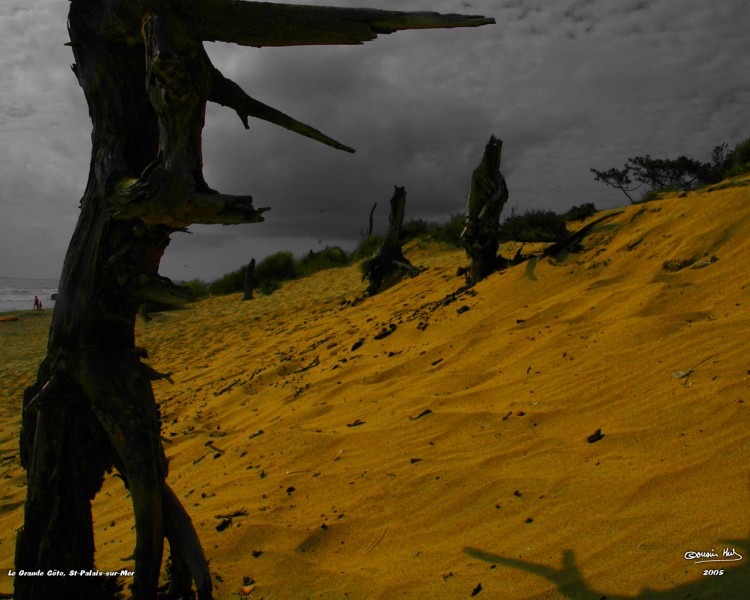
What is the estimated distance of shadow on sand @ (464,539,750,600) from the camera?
1.66 m

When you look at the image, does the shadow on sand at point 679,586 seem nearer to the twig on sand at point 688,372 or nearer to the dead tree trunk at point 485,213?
the twig on sand at point 688,372

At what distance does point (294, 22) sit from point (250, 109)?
57 cm

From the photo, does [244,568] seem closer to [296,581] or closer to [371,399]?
[296,581]

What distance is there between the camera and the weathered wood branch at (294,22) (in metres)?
1.83

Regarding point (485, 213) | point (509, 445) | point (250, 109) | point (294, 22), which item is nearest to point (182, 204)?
point (294, 22)

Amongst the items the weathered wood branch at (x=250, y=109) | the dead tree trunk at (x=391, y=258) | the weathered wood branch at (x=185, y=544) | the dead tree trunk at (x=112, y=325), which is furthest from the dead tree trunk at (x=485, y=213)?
the weathered wood branch at (x=185, y=544)

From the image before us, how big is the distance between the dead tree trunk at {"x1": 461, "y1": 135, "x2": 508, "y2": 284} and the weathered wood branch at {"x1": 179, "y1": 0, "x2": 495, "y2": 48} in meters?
5.41

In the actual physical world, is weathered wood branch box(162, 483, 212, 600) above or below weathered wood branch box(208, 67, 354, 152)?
below

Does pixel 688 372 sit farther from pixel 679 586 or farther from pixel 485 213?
pixel 485 213

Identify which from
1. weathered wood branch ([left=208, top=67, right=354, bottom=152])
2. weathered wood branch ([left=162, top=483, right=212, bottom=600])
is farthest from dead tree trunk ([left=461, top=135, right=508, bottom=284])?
weathered wood branch ([left=162, top=483, right=212, bottom=600])

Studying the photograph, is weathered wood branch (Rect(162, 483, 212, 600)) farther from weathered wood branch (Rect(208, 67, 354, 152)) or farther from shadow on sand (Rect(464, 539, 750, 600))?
weathered wood branch (Rect(208, 67, 354, 152))

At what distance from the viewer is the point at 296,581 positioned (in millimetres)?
2229

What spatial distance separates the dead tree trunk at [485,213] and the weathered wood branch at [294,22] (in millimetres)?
5412

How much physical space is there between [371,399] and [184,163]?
2.80 meters
